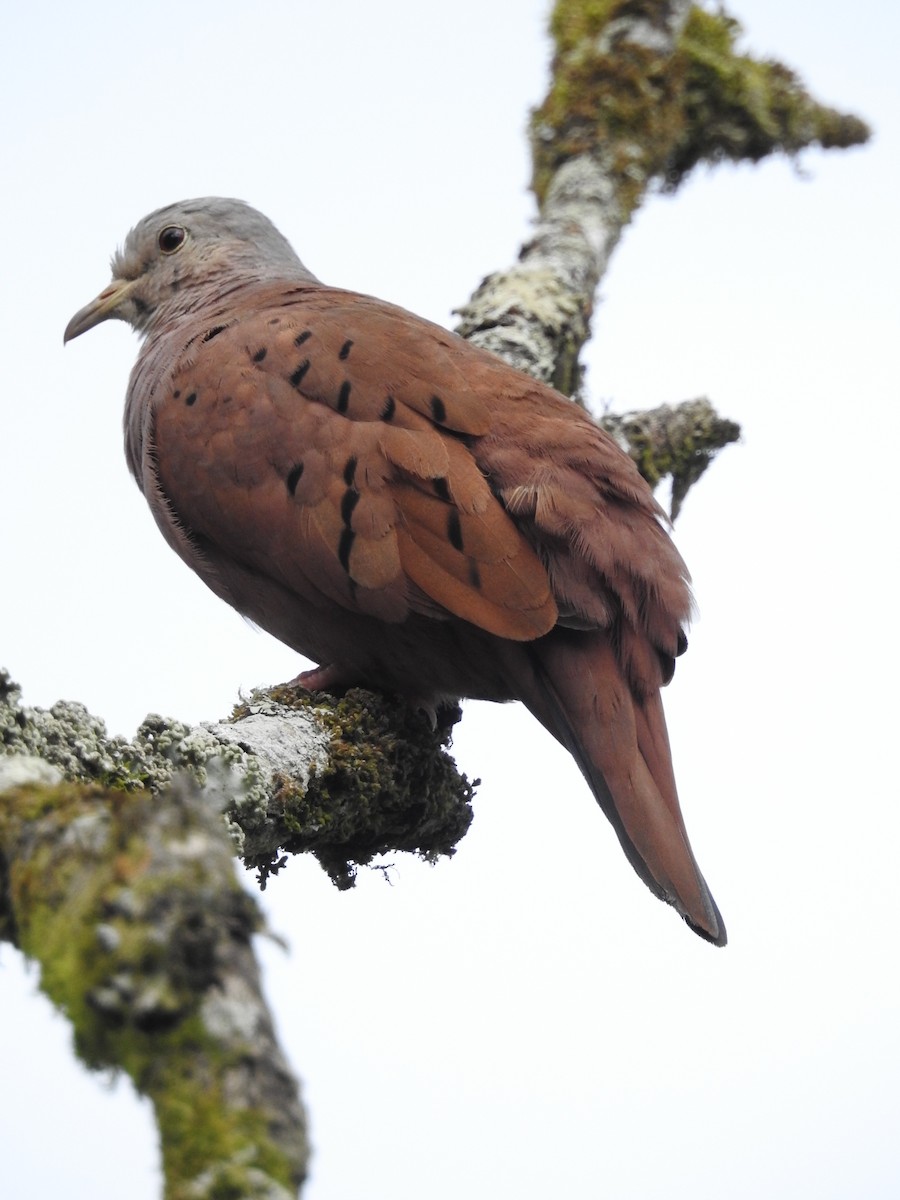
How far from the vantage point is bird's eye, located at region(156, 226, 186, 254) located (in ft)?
18.1

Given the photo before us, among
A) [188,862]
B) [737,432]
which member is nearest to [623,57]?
[737,432]

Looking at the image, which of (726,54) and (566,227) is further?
(726,54)

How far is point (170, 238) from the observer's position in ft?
18.2

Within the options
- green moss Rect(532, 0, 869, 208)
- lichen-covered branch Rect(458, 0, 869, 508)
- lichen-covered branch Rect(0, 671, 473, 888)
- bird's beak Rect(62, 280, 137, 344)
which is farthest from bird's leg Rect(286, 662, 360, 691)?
green moss Rect(532, 0, 869, 208)

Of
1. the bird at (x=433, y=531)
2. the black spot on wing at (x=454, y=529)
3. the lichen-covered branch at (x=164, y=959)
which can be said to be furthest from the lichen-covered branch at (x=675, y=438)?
the lichen-covered branch at (x=164, y=959)

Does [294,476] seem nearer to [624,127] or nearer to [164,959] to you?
[164,959]

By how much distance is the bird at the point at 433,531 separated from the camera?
3.54m

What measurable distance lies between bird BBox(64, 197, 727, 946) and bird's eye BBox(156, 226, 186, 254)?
1365 mm

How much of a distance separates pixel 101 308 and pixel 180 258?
40 cm

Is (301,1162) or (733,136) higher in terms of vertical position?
(733,136)

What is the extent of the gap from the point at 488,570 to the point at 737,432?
211 centimetres

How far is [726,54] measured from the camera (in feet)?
21.7

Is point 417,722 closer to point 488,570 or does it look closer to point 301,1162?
point 488,570

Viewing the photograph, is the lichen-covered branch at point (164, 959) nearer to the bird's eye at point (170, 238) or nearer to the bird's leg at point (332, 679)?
the bird's leg at point (332, 679)
